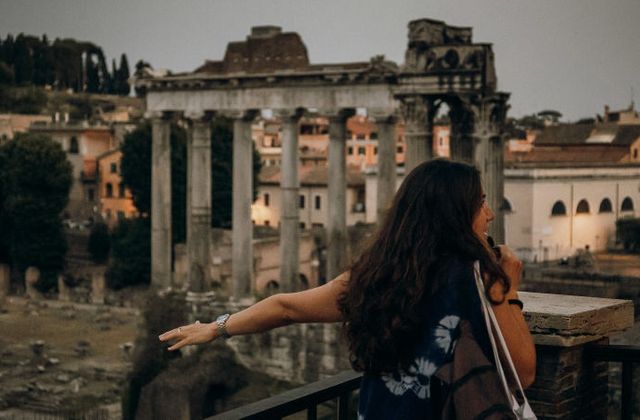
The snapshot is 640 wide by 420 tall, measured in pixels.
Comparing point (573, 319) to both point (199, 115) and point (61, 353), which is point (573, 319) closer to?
point (199, 115)

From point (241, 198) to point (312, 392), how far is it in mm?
19244

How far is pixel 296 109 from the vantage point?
21.8 meters

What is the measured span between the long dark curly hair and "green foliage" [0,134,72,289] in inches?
1633

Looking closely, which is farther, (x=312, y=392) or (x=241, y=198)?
(x=241, y=198)

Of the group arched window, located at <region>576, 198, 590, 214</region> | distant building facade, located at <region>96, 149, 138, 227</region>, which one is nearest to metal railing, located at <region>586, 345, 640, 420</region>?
arched window, located at <region>576, 198, 590, 214</region>

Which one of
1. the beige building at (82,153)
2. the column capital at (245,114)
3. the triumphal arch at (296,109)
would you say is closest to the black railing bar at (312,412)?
the triumphal arch at (296,109)

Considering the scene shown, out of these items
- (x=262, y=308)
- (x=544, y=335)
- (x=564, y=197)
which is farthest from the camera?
(x=564, y=197)

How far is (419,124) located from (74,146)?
48325 millimetres

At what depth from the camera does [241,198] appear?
74.1ft

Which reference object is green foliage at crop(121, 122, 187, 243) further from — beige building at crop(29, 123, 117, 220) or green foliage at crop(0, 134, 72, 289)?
beige building at crop(29, 123, 117, 220)

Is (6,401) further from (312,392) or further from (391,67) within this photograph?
(312,392)

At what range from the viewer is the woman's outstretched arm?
126 inches

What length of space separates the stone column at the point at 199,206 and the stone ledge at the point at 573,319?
1890 centimetres

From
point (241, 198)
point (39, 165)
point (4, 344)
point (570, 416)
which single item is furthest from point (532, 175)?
point (570, 416)
